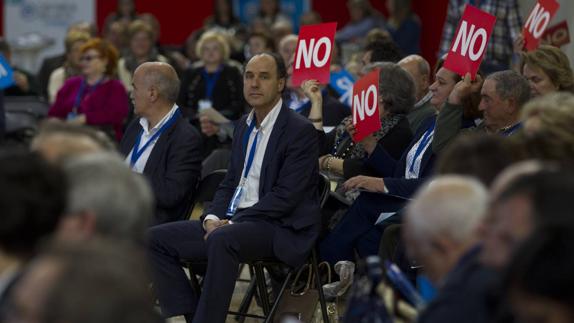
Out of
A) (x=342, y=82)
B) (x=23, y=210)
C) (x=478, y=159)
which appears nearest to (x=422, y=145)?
(x=478, y=159)

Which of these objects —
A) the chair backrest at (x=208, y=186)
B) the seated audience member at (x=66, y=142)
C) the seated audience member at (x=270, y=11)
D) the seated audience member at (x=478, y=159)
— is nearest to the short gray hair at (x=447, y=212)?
the seated audience member at (x=478, y=159)

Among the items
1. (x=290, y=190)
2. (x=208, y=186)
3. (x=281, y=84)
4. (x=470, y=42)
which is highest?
(x=470, y=42)

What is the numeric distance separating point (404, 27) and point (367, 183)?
24.6 ft

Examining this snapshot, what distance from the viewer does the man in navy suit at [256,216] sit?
6.17m

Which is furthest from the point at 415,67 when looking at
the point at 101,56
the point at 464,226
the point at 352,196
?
the point at 464,226

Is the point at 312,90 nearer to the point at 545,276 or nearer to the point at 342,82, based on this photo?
the point at 342,82

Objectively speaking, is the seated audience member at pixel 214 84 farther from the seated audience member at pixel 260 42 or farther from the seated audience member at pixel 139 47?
the seated audience member at pixel 139 47

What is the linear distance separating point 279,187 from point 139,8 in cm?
1283

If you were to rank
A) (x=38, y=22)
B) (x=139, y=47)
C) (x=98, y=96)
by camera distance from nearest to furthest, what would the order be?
(x=98, y=96) < (x=139, y=47) < (x=38, y=22)

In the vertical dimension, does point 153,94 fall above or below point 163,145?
above

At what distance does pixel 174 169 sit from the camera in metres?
6.75

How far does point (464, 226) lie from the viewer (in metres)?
3.47

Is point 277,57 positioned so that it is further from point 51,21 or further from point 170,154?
point 51,21

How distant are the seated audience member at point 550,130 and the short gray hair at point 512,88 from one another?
1768 mm
